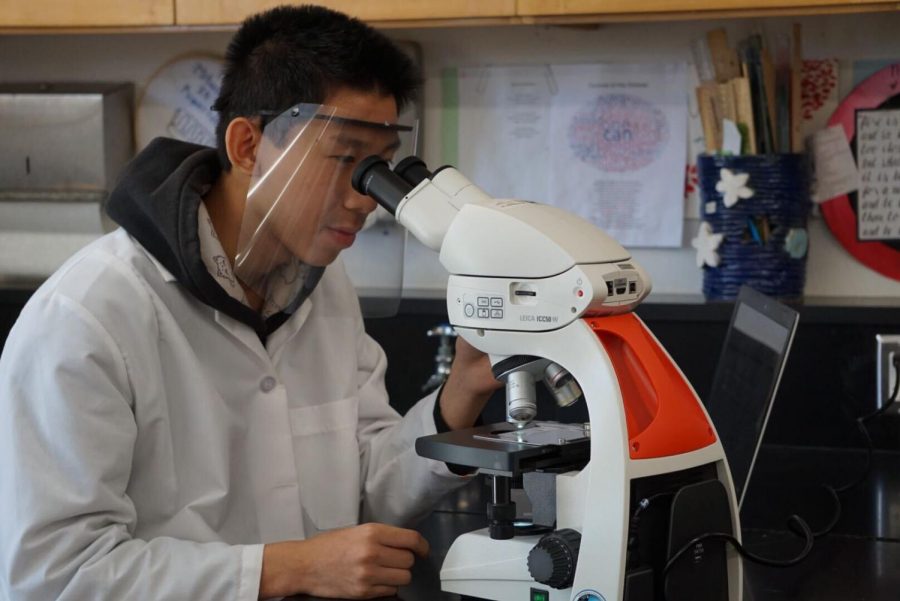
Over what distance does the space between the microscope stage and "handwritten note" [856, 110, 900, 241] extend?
1275 mm

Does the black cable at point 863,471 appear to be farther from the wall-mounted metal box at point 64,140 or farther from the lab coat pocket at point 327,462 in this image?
the wall-mounted metal box at point 64,140

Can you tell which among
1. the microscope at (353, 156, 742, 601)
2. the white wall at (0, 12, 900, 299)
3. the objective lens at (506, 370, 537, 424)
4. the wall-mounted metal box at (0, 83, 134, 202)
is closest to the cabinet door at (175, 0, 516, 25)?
the white wall at (0, 12, 900, 299)

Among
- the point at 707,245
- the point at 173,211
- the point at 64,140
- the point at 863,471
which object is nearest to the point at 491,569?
the point at 173,211

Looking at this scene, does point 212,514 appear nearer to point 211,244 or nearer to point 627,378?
point 211,244

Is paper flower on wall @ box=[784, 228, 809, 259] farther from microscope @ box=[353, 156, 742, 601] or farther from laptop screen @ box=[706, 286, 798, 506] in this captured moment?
microscope @ box=[353, 156, 742, 601]

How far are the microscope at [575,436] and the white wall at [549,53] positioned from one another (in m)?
1.27

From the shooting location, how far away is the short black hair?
1395mm

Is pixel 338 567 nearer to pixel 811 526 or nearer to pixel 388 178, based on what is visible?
pixel 388 178

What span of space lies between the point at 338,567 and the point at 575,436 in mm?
303

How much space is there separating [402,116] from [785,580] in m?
0.77

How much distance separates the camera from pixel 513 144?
246 cm

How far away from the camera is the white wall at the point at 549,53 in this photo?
2.29 m

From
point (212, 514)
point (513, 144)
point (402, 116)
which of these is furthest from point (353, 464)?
point (513, 144)

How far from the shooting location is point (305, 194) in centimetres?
136
